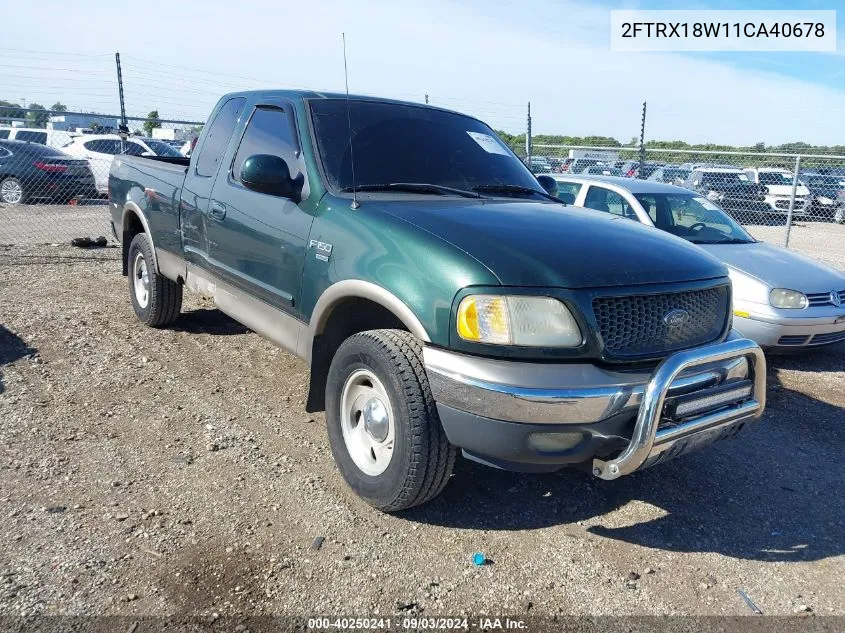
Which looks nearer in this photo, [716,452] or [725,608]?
[725,608]

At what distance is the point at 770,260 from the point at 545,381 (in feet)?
15.5

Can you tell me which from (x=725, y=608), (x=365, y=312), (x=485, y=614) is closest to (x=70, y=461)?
(x=365, y=312)

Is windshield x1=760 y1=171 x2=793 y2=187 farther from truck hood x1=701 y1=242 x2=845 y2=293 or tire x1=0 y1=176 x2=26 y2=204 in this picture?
tire x1=0 y1=176 x2=26 y2=204

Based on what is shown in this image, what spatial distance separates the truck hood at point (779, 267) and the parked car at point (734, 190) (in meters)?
9.87

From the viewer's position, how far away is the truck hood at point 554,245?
281 centimetres

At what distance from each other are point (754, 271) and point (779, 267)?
0.35 meters

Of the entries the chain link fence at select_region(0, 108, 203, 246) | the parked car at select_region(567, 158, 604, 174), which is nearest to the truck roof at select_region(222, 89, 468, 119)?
the chain link fence at select_region(0, 108, 203, 246)

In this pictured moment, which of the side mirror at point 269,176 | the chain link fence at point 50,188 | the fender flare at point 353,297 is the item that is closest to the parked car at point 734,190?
the chain link fence at point 50,188

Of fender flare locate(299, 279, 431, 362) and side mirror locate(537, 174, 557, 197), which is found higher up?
side mirror locate(537, 174, 557, 197)

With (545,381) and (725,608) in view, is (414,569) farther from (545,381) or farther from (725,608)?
(725,608)

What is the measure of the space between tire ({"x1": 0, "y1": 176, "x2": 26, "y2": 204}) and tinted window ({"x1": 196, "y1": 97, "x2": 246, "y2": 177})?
11.4 metres

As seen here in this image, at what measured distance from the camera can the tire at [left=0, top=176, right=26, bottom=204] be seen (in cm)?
1399

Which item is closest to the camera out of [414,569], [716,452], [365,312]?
[414,569]

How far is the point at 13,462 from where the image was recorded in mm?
3545
